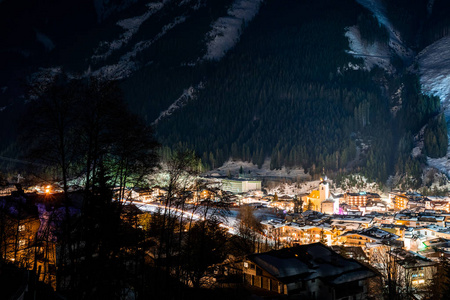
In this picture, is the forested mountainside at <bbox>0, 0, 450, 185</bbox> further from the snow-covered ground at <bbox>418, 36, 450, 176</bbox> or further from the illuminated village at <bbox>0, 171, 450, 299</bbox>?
the illuminated village at <bbox>0, 171, 450, 299</bbox>

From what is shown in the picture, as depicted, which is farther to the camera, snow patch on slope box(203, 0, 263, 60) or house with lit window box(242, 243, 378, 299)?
snow patch on slope box(203, 0, 263, 60)

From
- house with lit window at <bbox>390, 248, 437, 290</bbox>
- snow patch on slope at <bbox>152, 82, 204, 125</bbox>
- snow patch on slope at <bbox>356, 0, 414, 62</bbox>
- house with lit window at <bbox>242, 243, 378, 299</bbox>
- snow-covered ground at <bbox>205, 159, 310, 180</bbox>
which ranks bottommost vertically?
house with lit window at <bbox>390, 248, 437, 290</bbox>

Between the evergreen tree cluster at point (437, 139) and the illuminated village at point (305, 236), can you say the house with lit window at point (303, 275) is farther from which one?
the evergreen tree cluster at point (437, 139)

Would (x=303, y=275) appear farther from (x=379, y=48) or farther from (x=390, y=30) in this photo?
(x=390, y=30)

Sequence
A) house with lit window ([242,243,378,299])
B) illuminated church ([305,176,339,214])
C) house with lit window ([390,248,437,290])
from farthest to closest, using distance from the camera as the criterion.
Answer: illuminated church ([305,176,339,214]) < house with lit window ([390,248,437,290]) < house with lit window ([242,243,378,299])

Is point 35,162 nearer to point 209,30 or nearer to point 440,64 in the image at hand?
point 440,64

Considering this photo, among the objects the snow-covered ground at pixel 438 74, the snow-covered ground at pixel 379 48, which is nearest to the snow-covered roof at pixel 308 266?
the snow-covered ground at pixel 438 74

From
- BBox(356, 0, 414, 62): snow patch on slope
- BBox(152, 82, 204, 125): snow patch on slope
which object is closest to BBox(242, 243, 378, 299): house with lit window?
BBox(152, 82, 204, 125): snow patch on slope
